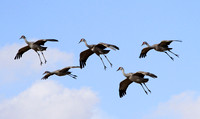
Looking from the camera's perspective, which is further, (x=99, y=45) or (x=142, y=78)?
(x=99, y=45)

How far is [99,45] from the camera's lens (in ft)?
118

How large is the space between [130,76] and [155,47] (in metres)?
5.14

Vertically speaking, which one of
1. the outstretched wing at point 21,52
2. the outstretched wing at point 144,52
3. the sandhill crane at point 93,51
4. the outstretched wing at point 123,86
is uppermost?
the outstretched wing at point 21,52

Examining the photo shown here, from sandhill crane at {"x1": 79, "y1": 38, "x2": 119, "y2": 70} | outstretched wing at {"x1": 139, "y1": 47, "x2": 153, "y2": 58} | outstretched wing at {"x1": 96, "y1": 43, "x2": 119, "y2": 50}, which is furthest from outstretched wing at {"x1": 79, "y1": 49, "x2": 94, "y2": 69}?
outstretched wing at {"x1": 139, "y1": 47, "x2": 153, "y2": 58}

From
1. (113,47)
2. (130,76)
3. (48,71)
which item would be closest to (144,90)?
(130,76)

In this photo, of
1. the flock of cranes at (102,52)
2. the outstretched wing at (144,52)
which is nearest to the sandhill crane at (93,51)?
the flock of cranes at (102,52)

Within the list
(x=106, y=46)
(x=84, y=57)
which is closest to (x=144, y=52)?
(x=84, y=57)

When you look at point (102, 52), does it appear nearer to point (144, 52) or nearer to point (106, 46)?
point (106, 46)

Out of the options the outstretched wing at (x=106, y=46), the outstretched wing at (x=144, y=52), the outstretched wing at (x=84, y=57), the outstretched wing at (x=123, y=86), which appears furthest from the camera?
the outstretched wing at (x=144, y=52)

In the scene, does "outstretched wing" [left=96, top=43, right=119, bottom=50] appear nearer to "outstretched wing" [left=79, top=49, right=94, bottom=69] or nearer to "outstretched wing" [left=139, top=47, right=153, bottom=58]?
Answer: "outstretched wing" [left=79, top=49, right=94, bottom=69]

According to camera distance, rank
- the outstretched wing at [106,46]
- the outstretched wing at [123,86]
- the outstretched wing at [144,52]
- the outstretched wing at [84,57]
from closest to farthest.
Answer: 1. the outstretched wing at [106,46]
2. the outstretched wing at [123,86]
3. the outstretched wing at [84,57]
4. the outstretched wing at [144,52]

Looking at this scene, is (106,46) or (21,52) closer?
(106,46)

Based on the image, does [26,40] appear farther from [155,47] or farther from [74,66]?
[155,47]

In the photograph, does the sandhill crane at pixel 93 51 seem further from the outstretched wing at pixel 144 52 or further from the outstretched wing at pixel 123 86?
the outstretched wing at pixel 144 52
